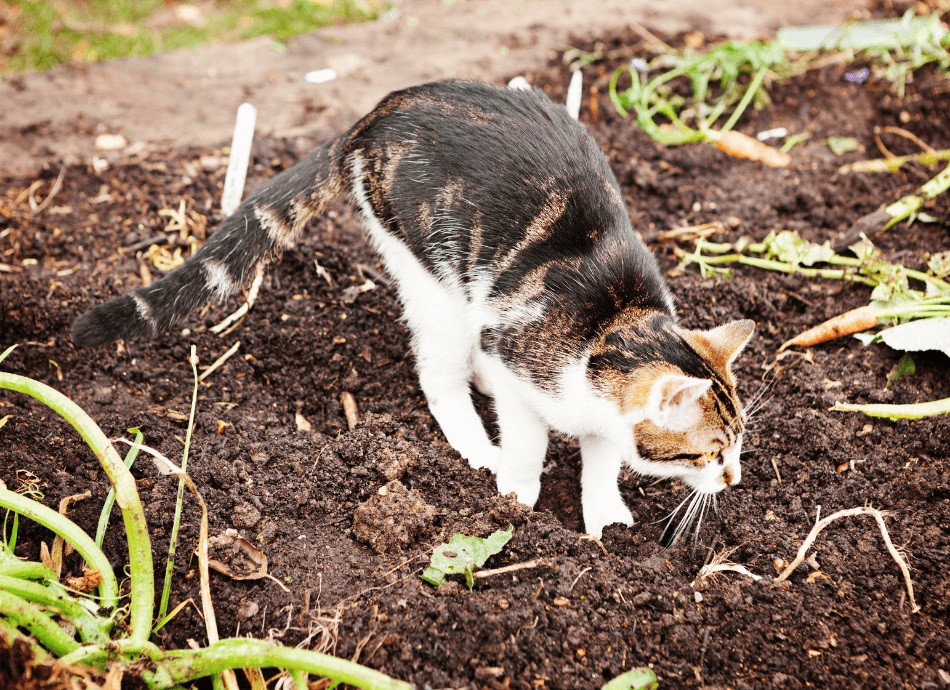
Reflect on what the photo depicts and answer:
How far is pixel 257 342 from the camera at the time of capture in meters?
3.52

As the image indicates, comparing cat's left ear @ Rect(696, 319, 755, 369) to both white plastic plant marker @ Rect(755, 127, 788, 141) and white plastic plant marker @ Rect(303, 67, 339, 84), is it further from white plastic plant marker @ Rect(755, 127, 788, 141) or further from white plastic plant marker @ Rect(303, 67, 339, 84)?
white plastic plant marker @ Rect(303, 67, 339, 84)

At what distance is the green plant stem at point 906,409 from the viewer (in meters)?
2.92

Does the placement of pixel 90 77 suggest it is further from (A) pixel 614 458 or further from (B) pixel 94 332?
(A) pixel 614 458

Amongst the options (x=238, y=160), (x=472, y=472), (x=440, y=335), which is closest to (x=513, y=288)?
(x=440, y=335)

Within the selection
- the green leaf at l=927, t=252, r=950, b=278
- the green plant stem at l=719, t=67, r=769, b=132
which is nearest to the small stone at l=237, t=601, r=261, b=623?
the green leaf at l=927, t=252, r=950, b=278

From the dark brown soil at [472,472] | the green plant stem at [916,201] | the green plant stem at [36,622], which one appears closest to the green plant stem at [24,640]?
the green plant stem at [36,622]

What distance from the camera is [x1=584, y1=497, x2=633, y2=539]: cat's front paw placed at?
3023mm

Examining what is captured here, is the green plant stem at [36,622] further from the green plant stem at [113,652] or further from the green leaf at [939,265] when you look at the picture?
the green leaf at [939,265]

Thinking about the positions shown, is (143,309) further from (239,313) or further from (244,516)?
(244,516)

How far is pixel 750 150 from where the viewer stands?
4.54 metres

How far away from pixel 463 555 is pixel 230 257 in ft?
4.80

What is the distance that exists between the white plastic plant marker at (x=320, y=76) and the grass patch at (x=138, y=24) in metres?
0.65

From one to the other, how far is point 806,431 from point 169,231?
3.01 metres

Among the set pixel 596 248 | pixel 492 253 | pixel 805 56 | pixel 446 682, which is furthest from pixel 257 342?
pixel 805 56
